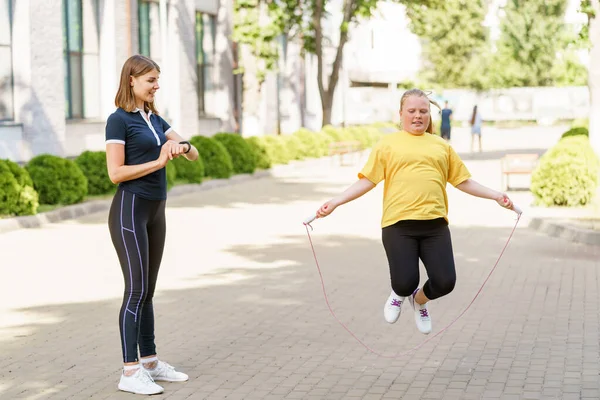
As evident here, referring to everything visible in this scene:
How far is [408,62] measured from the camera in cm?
9444

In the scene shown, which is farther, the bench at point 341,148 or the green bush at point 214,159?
the bench at point 341,148

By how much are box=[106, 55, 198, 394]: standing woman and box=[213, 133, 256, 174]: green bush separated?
74.8 ft

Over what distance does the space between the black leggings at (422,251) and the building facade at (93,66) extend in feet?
61.5

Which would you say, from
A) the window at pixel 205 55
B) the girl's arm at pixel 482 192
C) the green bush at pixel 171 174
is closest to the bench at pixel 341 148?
the window at pixel 205 55

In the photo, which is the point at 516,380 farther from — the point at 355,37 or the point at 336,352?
the point at 355,37

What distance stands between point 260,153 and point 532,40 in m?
59.8

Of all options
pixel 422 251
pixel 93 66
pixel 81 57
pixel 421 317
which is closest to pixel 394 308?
pixel 421 317

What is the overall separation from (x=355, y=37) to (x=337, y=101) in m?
10.6

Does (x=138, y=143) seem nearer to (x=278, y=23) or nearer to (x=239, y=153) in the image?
(x=239, y=153)

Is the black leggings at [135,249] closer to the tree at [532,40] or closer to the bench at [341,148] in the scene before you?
the bench at [341,148]

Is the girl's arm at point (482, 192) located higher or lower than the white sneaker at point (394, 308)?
higher

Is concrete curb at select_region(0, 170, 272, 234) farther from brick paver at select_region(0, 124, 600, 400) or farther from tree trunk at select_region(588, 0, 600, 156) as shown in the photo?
tree trunk at select_region(588, 0, 600, 156)

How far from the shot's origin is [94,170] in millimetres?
22375

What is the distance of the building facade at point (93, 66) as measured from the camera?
25984mm
